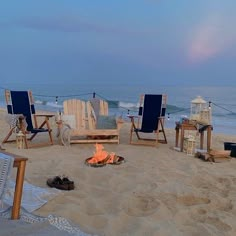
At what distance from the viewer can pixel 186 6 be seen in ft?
43.4

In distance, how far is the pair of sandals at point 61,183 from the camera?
3.35 metres

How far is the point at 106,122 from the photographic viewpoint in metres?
6.35

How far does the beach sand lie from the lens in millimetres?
2666

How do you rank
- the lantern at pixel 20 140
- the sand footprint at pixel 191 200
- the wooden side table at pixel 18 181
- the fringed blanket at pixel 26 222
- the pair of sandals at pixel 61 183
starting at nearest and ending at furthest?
the fringed blanket at pixel 26 222, the wooden side table at pixel 18 181, the sand footprint at pixel 191 200, the pair of sandals at pixel 61 183, the lantern at pixel 20 140

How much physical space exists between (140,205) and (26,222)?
1158 mm

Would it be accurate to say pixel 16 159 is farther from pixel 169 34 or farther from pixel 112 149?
pixel 169 34

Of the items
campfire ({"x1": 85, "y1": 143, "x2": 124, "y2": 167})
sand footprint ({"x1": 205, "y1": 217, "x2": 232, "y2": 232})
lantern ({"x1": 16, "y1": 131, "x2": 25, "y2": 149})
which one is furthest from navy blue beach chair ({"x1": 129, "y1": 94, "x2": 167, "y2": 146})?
sand footprint ({"x1": 205, "y1": 217, "x2": 232, "y2": 232})

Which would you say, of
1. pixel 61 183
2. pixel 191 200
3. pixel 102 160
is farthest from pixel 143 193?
pixel 102 160

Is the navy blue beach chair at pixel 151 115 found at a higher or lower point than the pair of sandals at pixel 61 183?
higher

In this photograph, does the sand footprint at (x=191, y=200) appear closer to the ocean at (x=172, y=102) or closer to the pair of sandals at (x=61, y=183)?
the pair of sandals at (x=61, y=183)

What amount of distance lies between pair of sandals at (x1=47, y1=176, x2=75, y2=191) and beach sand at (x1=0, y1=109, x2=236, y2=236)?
68mm

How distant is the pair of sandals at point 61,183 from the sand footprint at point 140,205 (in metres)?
0.59

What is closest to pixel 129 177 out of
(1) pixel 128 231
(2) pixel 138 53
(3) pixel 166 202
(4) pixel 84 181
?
(4) pixel 84 181

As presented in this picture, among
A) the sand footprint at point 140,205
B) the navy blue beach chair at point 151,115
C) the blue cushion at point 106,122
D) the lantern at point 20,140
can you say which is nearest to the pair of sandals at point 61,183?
the sand footprint at point 140,205
